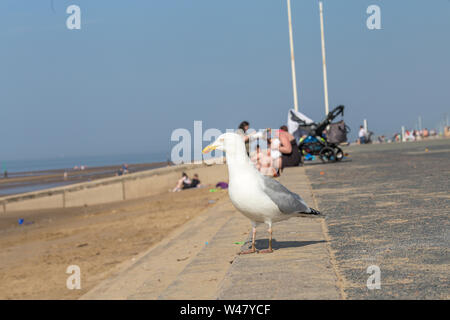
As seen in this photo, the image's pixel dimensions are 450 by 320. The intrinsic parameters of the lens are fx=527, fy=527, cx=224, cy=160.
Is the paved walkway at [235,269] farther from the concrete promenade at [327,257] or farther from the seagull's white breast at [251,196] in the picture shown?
the seagull's white breast at [251,196]

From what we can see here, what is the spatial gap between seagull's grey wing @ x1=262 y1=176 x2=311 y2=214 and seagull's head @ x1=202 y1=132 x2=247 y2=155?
39 cm

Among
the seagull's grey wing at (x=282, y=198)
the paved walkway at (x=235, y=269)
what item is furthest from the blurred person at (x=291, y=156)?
the seagull's grey wing at (x=282, y=198)

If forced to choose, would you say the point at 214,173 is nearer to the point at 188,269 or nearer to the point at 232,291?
the point at 188,269

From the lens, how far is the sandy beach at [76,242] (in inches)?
337

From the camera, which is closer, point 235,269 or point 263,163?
point 235,269

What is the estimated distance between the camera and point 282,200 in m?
4.87

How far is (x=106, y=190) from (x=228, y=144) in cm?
2406

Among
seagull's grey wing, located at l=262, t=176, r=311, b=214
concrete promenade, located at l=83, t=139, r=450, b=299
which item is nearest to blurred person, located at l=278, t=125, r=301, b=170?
concrete promenade, located at l=83, t=139, r=450, b=299

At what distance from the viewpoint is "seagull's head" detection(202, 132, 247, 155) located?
482cm

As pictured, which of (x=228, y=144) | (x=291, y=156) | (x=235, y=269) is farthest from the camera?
(x=291, y=156)

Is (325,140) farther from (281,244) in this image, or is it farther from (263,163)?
(281,244)

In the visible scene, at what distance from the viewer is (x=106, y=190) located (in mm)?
28000

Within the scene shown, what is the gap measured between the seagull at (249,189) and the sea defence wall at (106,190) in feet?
68.5

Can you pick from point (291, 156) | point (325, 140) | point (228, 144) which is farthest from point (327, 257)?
point (325, 140)
